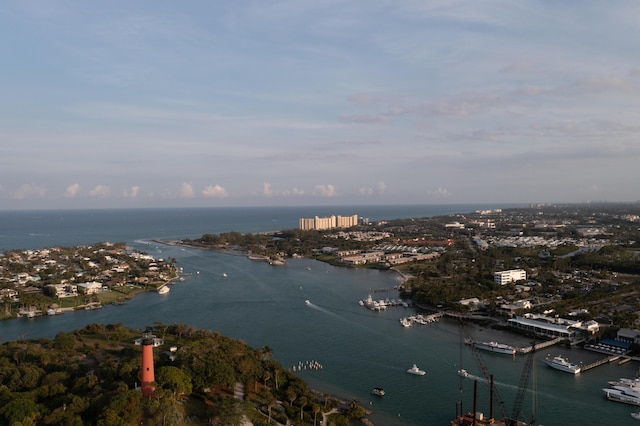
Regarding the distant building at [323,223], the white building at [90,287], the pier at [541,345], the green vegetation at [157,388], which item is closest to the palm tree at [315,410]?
the green vegetation at [157,388]

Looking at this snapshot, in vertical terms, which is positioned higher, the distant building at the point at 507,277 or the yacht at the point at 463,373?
the distant building at the point at 507,277

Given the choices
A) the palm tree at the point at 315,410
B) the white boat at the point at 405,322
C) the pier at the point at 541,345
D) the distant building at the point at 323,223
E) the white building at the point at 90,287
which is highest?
the distant building at the point at 323,223

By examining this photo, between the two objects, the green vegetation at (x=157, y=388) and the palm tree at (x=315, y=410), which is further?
the palm tree at (x=315, y=410)

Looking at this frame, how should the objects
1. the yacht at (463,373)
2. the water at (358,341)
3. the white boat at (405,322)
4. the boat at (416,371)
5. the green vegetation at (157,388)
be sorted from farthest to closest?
the white boat at (405,322)
the boat at (416,371)
the yacht at (463,373)
the water at (358,341)
the green vegetation at (157,388)

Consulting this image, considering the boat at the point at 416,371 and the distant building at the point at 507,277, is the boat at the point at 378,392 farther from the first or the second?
the distant building at the point at 507,277

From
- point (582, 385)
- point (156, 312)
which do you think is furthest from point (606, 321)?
point (156, 312)

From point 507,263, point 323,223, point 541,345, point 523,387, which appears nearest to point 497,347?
point 541,345

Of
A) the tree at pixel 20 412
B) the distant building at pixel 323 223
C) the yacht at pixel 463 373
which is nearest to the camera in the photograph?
the tree at pixel 20 412

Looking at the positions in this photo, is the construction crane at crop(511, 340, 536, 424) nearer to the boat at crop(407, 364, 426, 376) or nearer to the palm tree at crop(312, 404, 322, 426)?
the boat at crop(407, 364, 426, 376)
